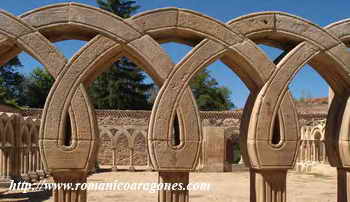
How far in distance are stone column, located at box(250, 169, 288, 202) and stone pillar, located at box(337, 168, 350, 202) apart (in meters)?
1.02

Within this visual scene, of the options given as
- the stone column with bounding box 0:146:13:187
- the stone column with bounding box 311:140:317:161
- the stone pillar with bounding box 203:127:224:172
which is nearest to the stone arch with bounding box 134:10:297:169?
the stone column with bounding box 0:146:13:187

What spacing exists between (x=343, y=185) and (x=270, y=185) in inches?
49.1

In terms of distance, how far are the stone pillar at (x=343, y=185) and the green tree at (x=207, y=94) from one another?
3733 centimetres

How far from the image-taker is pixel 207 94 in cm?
4612

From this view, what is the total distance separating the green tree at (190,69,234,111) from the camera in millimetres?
44375

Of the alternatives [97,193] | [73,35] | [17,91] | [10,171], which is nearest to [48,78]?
[17,91]

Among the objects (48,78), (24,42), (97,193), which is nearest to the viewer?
(24,42)

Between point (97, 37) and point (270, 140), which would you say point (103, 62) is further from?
point (270, 140)

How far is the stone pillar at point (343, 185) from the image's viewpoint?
5.63 metres

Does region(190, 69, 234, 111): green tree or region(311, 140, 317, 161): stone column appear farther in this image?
region(190, 69, 234, 111): green tree

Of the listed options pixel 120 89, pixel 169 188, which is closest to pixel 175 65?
pixel 169 188

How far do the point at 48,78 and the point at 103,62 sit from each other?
35.2 m

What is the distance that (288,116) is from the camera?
17.2ft

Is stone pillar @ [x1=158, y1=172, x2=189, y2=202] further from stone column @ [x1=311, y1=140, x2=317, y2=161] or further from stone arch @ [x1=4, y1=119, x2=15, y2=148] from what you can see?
stone column @ [x1=311, y1=140, x2=317, y2=161]
